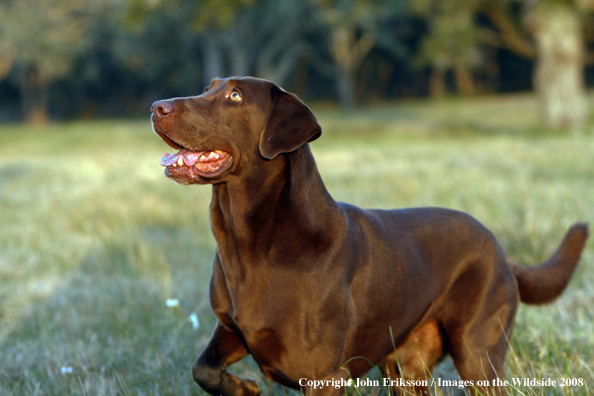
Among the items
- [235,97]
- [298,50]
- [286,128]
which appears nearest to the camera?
[286,128]

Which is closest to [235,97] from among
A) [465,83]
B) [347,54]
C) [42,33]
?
[42,33]

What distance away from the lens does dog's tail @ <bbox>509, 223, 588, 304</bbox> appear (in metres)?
3.20

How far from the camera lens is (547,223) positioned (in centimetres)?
578

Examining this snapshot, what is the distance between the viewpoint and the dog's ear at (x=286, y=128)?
248cm

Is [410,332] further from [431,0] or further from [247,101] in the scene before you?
[431,0]

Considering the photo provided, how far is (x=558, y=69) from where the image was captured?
18.9 meters

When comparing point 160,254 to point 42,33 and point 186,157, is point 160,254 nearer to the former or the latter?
point 186,157

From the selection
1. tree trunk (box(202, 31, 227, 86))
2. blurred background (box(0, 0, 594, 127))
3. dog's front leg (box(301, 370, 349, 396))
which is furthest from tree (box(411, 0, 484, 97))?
tree trunk (box(202, 31, 227, 86))

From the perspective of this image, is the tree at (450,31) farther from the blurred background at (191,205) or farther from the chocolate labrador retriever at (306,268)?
the chocolate labrador retriever at (306,268)

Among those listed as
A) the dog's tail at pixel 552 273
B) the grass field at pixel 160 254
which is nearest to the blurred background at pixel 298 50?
the grass field at pixel 160 254

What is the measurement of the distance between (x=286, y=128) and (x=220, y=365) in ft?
3.56

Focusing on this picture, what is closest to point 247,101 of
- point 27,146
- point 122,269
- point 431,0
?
point 122,269

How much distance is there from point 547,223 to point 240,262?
4134mm

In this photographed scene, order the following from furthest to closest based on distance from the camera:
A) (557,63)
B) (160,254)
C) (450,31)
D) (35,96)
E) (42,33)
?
(35,96) < (42,33) < (450,31) < (557,63) < (160,254)
